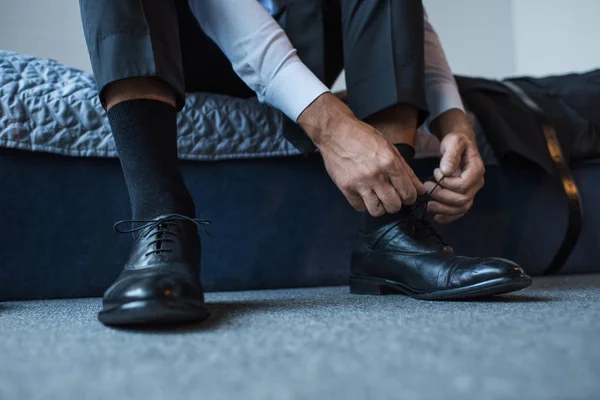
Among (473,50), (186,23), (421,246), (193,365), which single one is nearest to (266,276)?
(421,246)

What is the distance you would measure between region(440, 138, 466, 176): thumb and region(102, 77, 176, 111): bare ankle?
397mm

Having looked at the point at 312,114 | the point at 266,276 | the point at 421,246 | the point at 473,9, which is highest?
the point at 473,9

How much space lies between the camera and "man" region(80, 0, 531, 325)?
55cm

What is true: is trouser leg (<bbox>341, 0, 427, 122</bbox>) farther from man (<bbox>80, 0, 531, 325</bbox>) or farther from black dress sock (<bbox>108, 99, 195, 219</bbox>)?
black dress sock (<bbox>108, 99, 195, 219</bbox>)

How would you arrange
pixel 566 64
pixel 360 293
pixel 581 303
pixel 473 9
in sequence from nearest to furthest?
pixel 581 303
pixel 360 293
pixel 566 64
pixel 473 9

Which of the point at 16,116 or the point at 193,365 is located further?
the point at 16,116

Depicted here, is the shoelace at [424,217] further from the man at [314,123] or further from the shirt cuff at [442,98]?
the shirt cuff at [442,98]

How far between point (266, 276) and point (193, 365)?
2.07 ft

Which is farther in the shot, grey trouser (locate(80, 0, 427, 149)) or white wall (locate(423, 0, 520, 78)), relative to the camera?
white wall (locate(423, 0, 520, 78))

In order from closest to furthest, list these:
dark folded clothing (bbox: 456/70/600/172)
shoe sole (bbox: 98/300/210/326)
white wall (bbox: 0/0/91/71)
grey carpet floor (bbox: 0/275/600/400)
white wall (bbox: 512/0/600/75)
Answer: grey carpet floor (bbox: 0/275/600/400), shoe sole (bbox: 98/300/210/326), dark folded clothing (bbox: 456/70/600/172), white wall (bbox: 0/0/91/71), white wall (bbox: 512/0/600/75)

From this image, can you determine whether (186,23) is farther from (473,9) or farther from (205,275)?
(473,9)

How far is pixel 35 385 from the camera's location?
12.1 inches

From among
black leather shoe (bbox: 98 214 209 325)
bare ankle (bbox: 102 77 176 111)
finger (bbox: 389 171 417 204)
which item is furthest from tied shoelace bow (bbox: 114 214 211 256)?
finger (bbox: 389 171 417 204)

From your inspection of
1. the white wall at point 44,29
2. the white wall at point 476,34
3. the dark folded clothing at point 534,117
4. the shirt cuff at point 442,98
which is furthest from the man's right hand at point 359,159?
the white wall at point 476,34
